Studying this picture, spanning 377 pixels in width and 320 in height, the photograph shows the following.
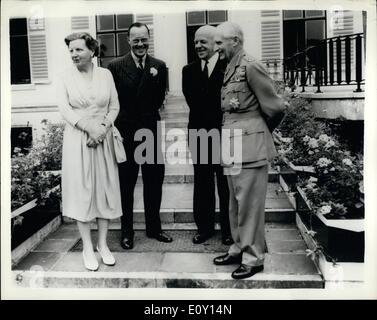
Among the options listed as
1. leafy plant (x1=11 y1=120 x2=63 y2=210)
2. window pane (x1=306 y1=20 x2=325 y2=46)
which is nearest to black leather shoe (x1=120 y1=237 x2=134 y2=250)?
leafy plant (x1=11 y1=120 x2=63 y2=210)

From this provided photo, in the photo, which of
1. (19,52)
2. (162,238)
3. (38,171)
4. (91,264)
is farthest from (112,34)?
(91,264)

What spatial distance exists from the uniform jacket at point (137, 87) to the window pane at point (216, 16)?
26.8 inches

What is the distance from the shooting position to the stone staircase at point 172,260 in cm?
345

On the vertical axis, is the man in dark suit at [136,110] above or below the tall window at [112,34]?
below

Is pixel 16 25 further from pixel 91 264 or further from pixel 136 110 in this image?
pixel 91 264

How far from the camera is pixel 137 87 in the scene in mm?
3838

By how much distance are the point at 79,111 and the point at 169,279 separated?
1.60m

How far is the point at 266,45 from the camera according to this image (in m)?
5.27

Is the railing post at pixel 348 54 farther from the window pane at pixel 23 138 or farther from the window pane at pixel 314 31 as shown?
the window pane at pixel 23 138

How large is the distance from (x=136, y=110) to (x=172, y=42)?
44.9 inches

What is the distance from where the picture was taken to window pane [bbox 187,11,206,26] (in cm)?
391

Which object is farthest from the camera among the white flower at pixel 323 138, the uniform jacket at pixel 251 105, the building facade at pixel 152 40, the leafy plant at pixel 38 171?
the white flower at pixel 323 138

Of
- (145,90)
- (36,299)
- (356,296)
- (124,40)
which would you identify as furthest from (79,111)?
(356,296)

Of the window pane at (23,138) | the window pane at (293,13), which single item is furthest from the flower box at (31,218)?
the window pane at (293,13)
